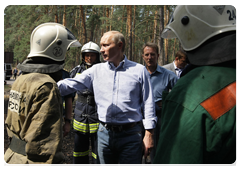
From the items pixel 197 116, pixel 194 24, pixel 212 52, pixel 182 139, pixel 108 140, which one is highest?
pixel 194 24

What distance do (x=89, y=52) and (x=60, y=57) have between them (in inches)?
85.0

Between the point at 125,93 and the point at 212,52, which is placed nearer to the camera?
the point at 212,52

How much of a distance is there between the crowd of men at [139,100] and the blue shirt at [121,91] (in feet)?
0.04

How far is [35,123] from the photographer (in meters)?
1.69

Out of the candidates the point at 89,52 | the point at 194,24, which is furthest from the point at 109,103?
the point at 89,52

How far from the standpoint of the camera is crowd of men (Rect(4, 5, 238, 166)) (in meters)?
1.07

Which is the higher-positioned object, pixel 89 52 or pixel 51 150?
pixel 89 52

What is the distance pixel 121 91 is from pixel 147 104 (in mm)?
362

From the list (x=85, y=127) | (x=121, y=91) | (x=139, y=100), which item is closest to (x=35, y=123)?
(x=121, y=91)

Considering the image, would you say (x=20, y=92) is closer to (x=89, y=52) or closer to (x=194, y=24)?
(x=194, y=24)

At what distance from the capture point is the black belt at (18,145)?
178 cm

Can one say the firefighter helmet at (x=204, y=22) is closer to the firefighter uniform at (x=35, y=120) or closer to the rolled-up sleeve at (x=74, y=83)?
the firefighter uniform at (x=35, y=120)

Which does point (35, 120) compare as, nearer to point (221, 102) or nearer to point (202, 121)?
point (202, 121)

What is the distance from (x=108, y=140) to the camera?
2.42m
